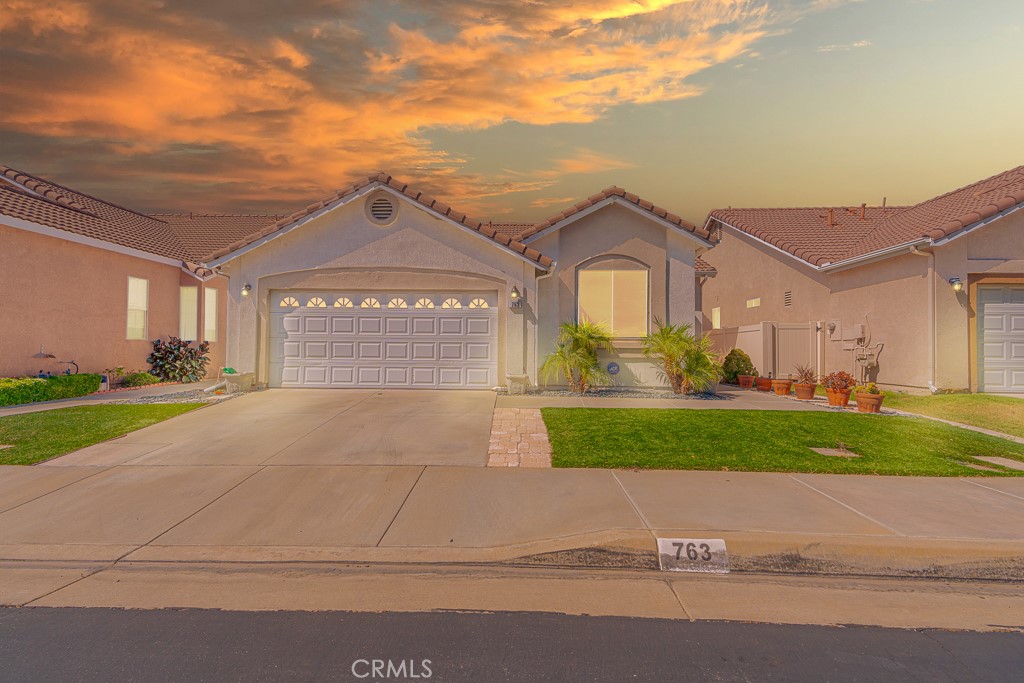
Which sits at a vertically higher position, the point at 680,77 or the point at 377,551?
the point at 680,77

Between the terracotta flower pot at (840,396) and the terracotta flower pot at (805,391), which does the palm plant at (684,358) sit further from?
the terracotta flower pot at (840,396)

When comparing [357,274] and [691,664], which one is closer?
[691,664]

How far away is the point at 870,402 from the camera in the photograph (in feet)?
40.8

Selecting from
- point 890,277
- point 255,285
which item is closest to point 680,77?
point 890,277

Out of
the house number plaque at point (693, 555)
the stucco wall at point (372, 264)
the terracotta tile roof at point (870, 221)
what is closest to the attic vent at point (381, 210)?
the stucco wall at point (372, 264)

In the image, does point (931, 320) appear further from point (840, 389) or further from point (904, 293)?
point (840, 389)

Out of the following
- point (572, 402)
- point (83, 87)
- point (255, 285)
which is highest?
point (83, 87)

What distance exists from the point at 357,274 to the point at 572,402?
6118mm

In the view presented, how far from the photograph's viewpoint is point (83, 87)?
15.4 metres

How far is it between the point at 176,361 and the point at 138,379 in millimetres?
1275

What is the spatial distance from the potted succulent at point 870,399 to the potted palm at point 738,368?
512cm

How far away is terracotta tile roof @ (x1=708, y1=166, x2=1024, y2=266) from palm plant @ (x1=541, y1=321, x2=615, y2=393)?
26.4 ft

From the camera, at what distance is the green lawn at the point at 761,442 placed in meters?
8.01

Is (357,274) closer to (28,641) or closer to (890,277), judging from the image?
(28,641)
